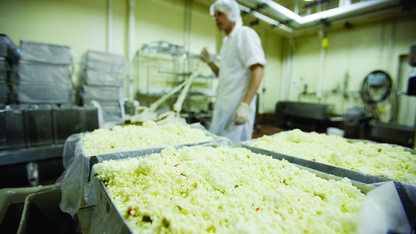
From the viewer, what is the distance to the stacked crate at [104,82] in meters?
2.31

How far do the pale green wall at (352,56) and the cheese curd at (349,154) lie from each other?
4.64 m

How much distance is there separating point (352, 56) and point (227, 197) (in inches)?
230

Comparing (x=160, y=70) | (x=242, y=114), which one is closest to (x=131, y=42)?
(x=160, y=70)

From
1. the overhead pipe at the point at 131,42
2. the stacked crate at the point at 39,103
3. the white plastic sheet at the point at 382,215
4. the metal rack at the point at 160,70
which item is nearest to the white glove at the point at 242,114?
the white plastic sheet at the point at 382,215

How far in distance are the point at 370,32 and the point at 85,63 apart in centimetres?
596

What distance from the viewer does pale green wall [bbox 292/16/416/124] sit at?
4.18 meters

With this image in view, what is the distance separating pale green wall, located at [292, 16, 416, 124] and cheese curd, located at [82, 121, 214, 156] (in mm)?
→ 5266

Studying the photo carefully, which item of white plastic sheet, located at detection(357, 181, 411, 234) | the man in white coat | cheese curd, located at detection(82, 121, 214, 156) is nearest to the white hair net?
the man in white coat

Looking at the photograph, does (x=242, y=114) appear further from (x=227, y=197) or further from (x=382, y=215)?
(x=382, y=215)

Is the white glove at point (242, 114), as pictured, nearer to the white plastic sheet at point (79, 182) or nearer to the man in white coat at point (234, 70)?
the man in white coat at point (234, 70)

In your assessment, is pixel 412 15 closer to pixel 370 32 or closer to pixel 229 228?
pixel 370 32

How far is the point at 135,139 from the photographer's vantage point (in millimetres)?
999

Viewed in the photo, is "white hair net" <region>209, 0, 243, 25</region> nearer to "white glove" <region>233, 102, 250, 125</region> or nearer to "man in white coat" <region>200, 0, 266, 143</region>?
"man in white coat" <region>200, 0, 266, 143</region>

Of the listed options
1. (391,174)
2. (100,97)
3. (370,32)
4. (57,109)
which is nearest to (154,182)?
(391,174)
